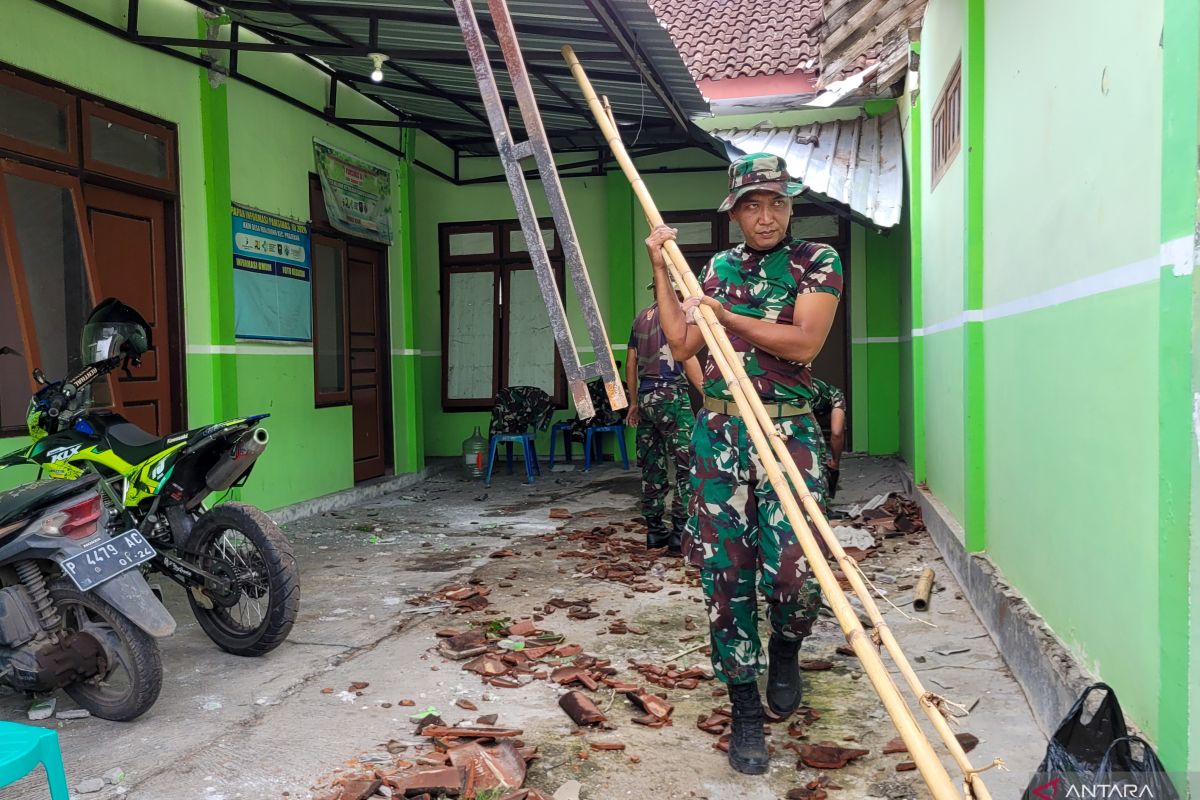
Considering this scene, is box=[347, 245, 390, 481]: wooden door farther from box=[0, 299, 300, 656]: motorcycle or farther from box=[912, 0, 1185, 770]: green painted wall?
box=[912, 0, 1185, 770]: green painted wall

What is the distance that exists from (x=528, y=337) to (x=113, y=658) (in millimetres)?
8251

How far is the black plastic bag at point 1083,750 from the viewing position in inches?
68.0

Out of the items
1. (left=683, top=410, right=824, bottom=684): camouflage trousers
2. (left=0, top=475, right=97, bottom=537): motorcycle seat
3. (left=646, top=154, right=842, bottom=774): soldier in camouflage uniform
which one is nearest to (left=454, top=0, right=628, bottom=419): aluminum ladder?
(left=646, top=154, right=842, bottom=774): soldier in camouflage uniform

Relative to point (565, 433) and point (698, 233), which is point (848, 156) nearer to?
point (698, 233)

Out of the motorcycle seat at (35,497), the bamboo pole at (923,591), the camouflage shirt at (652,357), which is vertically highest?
the camouflage shirt at (652,357)

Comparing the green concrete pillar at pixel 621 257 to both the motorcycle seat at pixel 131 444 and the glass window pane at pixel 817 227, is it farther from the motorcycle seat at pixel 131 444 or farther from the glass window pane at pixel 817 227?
the motorcycle seat at pixel 131 444

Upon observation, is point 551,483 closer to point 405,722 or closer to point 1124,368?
point 405,722

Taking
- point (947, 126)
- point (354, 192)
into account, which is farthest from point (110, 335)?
point (947, 126)

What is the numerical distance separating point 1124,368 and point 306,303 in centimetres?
684

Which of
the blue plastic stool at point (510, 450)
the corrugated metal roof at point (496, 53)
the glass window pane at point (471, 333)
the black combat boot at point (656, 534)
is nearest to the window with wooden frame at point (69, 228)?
the corrugated metal roof at point (496, 53)

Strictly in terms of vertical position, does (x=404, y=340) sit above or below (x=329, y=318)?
below

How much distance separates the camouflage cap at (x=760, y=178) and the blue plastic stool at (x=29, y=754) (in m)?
2.32

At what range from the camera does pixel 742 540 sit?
2.93 metres

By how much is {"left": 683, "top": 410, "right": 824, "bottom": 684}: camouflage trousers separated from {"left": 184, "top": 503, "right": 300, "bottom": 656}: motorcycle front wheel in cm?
189
